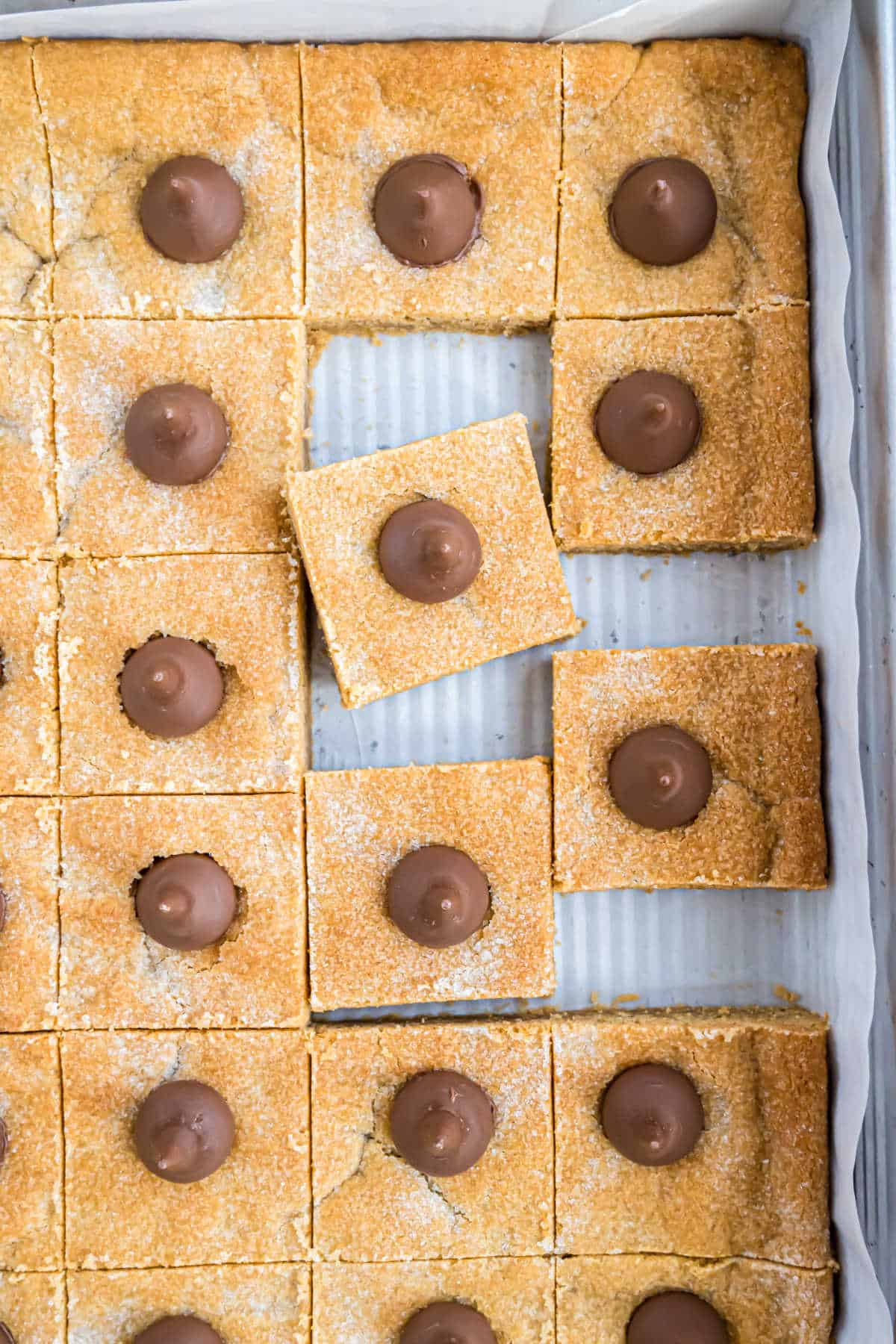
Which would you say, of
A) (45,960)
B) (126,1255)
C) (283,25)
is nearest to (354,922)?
(45,960)

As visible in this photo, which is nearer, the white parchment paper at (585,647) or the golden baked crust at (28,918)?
the golden baked crust at (28,918)

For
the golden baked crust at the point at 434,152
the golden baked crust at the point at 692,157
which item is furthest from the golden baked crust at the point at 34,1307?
the golden baked crust at the point at 692,157

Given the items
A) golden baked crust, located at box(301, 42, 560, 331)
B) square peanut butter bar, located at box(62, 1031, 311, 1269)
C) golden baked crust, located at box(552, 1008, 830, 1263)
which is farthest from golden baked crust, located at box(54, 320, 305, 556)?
golden baked crust, located at box(552, 1008, 830, 1263)

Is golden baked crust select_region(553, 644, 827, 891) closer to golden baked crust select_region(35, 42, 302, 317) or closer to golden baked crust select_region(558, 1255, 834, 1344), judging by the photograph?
golden baked crust select_region(558, 1255, 834, 1344)

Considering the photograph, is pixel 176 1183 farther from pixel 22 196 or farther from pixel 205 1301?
pixel 22 196

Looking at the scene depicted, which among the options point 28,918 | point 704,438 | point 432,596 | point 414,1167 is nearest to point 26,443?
point 432,596

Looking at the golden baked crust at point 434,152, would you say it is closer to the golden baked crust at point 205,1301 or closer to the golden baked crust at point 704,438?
the golden baked crust at point 704,438
